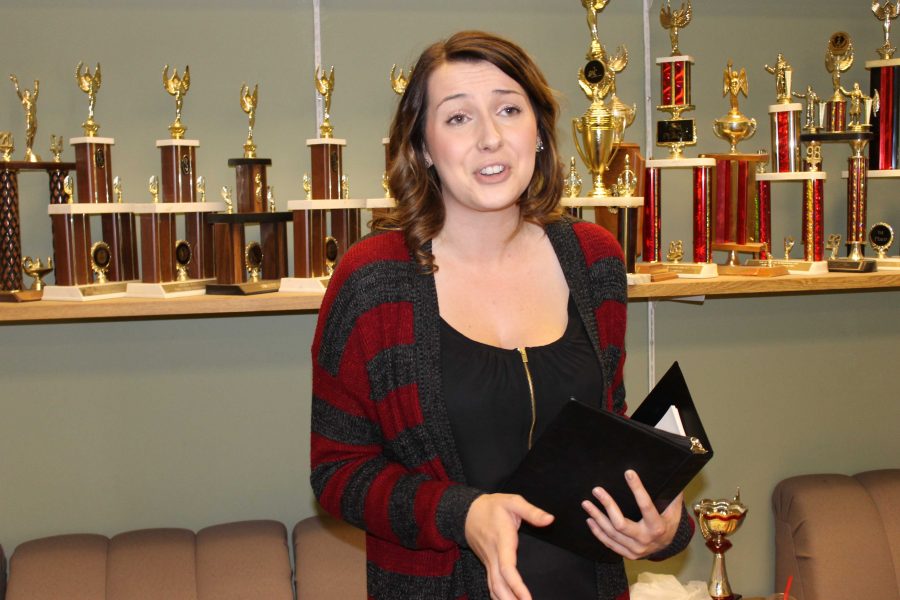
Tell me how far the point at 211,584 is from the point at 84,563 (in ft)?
0.90

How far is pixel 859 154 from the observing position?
2.41 meters

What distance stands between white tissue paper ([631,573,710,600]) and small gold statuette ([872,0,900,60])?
1.34m

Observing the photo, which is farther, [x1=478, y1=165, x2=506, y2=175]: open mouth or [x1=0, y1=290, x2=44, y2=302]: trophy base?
[x1=0, y1=290, x2=44, y2=302]: trophy base

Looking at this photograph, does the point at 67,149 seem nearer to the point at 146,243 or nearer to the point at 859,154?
the point at 146,243

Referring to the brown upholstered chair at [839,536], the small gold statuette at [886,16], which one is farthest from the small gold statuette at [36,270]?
the small gold statuette at [886,16]

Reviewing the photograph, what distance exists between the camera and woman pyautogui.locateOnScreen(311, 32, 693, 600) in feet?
4.42

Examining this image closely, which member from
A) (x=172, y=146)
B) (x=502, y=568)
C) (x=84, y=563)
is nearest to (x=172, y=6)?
(x=172, y=146)

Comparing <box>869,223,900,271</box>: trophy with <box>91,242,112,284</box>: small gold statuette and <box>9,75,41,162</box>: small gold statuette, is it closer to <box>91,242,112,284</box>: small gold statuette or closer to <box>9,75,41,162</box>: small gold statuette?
<box>91,242,112,284</box>: small gold statuette

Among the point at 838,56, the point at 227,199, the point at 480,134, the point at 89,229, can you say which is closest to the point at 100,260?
the point at 89,229

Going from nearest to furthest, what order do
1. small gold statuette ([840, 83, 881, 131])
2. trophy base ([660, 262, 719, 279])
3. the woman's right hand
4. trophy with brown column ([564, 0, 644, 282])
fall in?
1. the woman's right hand
2. trophy with brown column ([564, 0, 644, 282])
3. trophy base ([660, 262, 719, 279])
4. small gold statuette ([840, 83, 881, 131])

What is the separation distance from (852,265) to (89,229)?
1698 mm

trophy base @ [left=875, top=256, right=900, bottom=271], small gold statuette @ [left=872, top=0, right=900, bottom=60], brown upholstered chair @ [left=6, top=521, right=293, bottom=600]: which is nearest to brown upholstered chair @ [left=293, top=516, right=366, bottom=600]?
brown upholstered chair @ [left=6, top=521, right=293, bottom=600]

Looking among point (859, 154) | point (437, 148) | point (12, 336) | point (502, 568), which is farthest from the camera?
point (859, 154)

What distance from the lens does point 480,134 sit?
4.48ft
